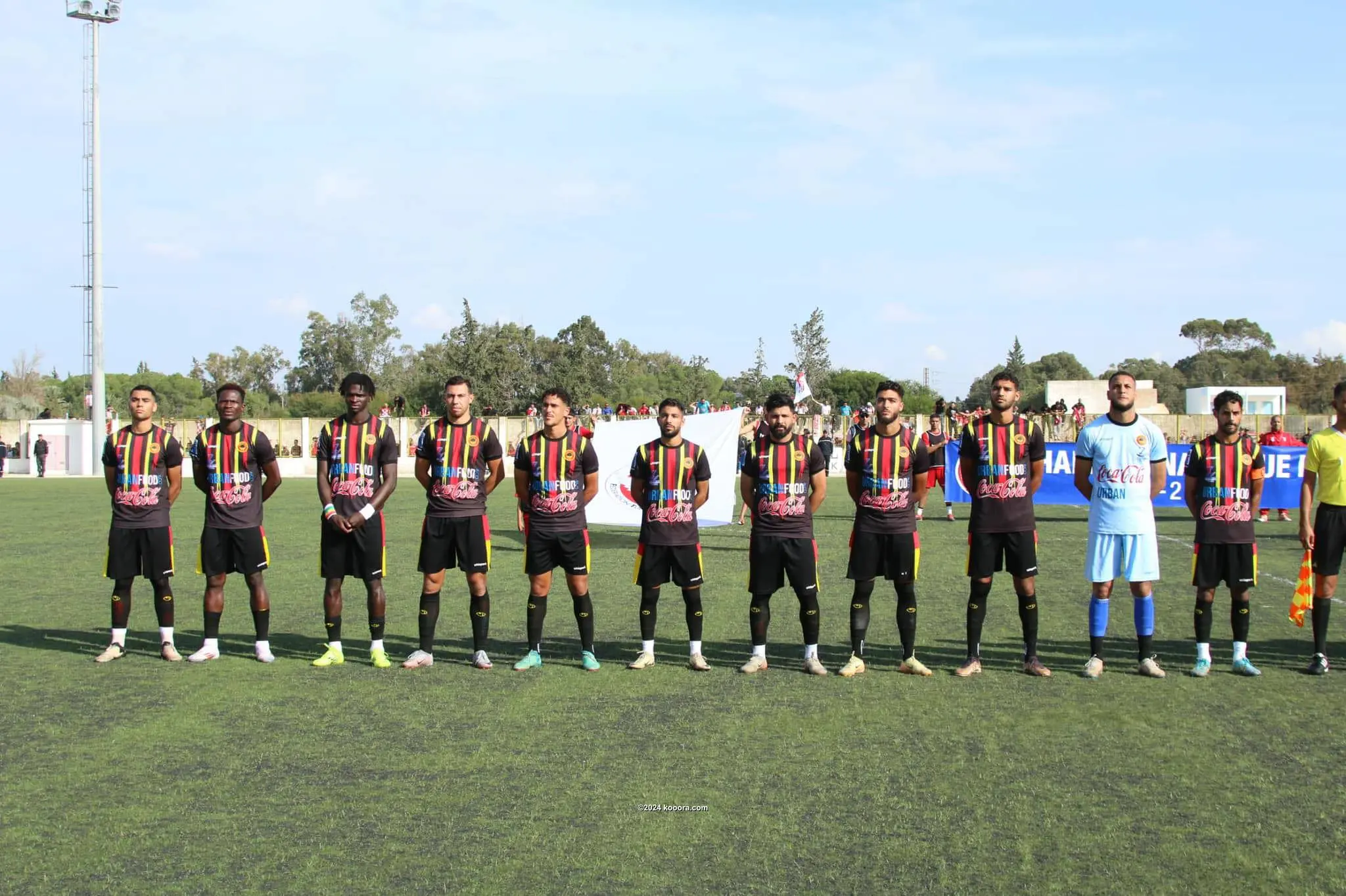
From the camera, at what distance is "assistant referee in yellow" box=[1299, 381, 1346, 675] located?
320 inches

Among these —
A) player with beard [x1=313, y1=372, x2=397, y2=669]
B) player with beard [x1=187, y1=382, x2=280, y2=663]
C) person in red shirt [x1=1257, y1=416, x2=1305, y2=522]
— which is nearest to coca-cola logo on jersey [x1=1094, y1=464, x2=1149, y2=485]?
player with beard [x1=313, y1=372, x2=397, y2=669]

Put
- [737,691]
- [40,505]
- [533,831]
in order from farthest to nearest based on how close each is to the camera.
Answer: [40,505], [737,691], [533,831]

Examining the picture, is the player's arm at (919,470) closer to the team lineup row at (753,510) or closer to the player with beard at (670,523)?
the team lineup row at (753,510)

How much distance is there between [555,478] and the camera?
8.35 metres

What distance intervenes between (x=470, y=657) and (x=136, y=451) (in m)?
2.87

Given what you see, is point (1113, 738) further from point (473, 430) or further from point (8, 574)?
point (8, 574)

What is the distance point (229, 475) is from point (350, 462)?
89 cm

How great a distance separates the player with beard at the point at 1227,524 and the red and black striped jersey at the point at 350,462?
581 centimetres

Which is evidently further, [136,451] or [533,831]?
[136,451]

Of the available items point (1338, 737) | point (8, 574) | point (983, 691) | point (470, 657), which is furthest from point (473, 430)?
point (8, 574)

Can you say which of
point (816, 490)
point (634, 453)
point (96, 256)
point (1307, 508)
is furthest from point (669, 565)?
point (96, 256)

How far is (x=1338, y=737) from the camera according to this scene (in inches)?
252

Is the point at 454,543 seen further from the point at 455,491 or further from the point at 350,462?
the point at 350,462

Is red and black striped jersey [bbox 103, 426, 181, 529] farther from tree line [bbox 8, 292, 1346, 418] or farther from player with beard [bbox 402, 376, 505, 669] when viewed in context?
Answer: tree line [bbox 8, 292, 1346, 418]
